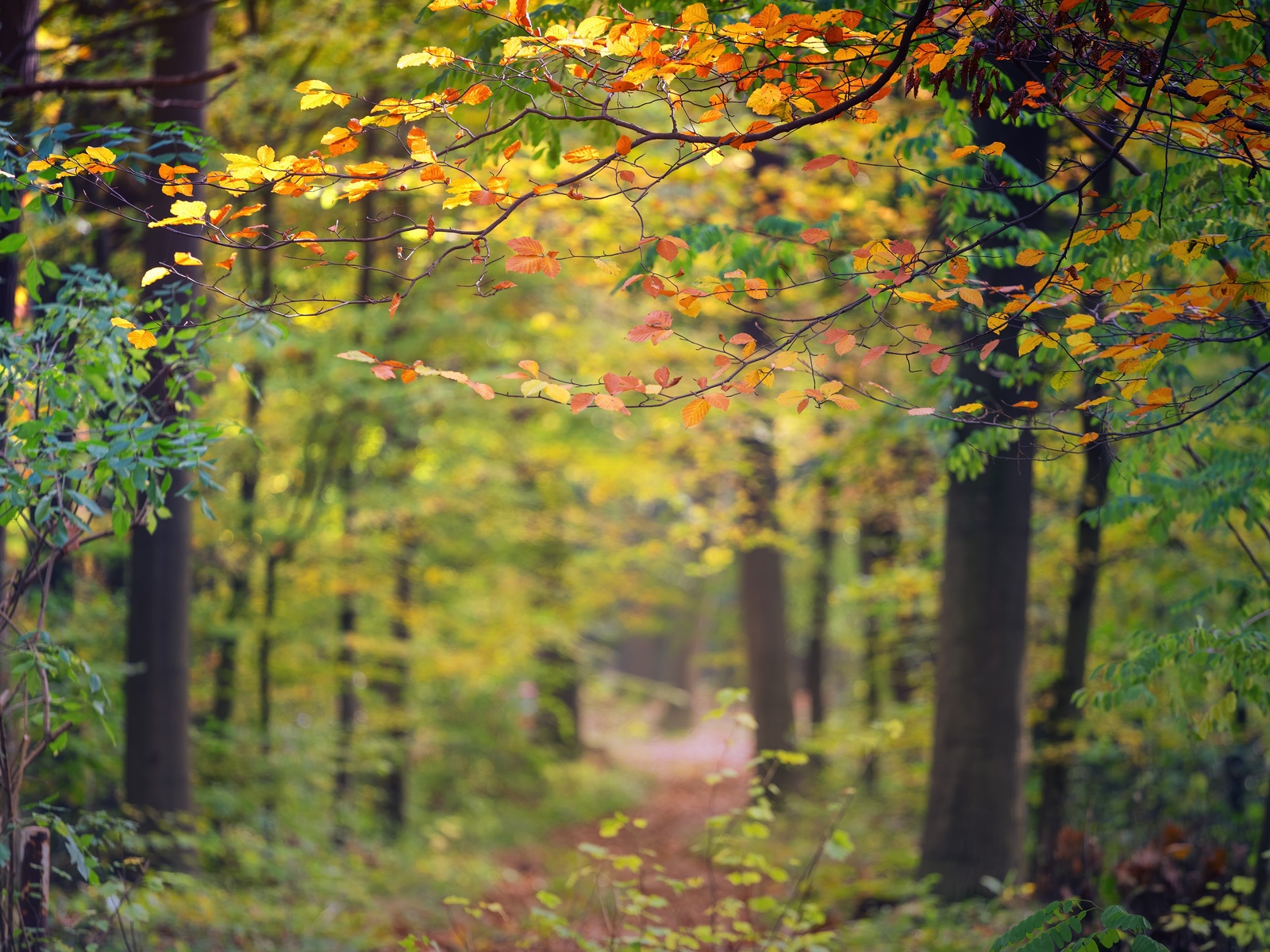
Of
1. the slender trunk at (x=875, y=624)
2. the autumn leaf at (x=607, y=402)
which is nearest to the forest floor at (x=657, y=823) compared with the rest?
the autumn leaf at (x=607, y=402)

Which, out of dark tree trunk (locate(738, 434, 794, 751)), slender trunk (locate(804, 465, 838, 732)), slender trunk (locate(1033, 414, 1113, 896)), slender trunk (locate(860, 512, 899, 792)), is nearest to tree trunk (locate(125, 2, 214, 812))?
slender trunk (locate(1033, 414, 1113, 896))

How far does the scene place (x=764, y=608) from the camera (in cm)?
1222

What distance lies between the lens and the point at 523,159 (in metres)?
7.46

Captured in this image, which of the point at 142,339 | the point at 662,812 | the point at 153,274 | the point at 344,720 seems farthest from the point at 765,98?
the point at 662,812

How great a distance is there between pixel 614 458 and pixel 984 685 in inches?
298

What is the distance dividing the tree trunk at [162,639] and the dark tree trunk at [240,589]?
74.8 inches

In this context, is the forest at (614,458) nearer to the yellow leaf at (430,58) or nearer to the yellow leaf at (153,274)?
the yellow leaf at (430,58)

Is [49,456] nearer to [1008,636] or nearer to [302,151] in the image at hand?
[1008,636]

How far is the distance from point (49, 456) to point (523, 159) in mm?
5082

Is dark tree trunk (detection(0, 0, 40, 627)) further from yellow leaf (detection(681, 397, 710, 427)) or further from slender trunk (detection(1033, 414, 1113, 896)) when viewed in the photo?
slender trunk (detection(1033, 414, 1113, 896))

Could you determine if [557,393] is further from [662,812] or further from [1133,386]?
[662,812]

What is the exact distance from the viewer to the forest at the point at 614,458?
117 inches

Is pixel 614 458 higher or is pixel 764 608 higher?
pixel 614 458

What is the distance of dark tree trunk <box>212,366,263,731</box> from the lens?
855cm
